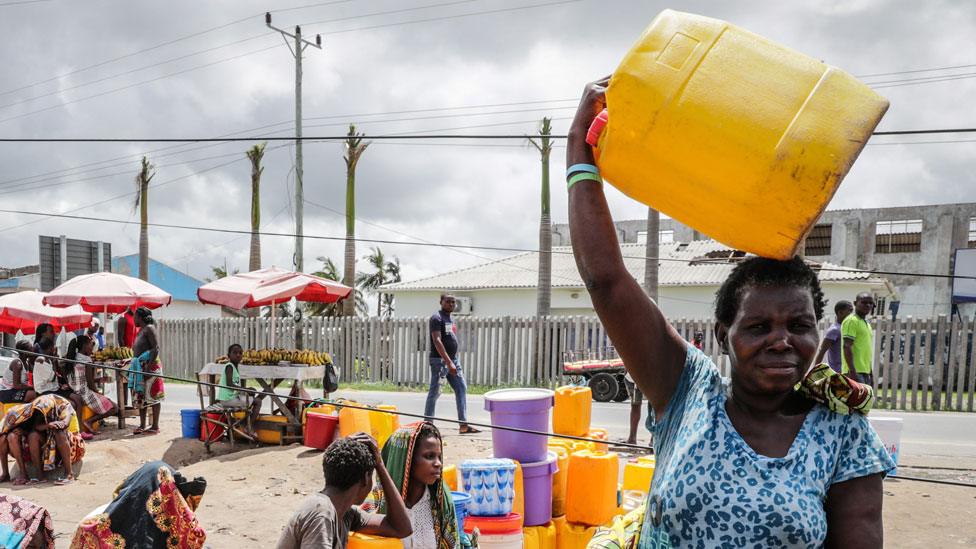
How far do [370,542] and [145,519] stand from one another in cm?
118

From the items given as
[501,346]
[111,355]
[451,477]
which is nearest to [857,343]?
[451,477]

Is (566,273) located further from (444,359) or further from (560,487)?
(560,487)

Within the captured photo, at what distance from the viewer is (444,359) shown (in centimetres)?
934

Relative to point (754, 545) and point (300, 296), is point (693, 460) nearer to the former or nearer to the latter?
point (754, 545)

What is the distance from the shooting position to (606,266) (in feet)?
5.33

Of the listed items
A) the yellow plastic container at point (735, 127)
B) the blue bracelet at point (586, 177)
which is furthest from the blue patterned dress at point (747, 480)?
the blue bracelet at point (586, 177)

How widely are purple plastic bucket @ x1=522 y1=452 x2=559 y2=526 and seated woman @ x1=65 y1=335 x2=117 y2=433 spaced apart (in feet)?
26.9

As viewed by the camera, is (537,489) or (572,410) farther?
(572,410)

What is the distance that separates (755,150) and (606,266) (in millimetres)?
387

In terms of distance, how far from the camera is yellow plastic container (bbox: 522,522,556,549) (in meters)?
4.73

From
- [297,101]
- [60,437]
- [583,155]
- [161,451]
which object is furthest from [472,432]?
[297,101]

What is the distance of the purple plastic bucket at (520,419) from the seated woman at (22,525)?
274cm

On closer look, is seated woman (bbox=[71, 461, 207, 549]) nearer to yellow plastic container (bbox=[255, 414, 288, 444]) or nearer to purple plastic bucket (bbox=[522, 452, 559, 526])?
purple plastic bucket (bbox=[522, 452, 559, 526])

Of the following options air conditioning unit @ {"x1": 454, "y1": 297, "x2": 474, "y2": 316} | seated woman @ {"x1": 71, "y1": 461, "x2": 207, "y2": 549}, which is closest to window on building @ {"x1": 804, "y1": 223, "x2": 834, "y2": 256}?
air conditioning unit @ {"x1": 454, "y1": 297, "x2": 474, "y2": 316}
